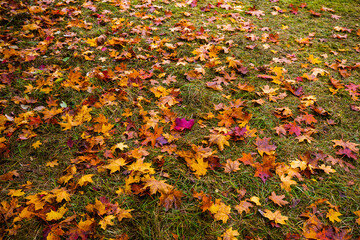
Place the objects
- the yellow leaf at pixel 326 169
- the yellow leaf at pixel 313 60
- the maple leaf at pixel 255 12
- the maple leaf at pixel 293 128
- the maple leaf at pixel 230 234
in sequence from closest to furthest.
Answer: the maple leaf at pixel 230 234 → the yellow leaf at pixel 326 169 → the maple leaf at pixel 293 128 → the yellow leaf at pixel 313 60 → the maple leaf at pixel 255 12

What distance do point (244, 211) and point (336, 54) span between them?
3457 mm

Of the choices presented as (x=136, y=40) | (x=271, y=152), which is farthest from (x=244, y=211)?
(x=136, y=40)

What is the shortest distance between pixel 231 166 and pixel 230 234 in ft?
2.21

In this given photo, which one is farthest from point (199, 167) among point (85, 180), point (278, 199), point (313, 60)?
point (313, 60)

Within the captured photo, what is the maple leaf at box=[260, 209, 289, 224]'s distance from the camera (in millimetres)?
1812

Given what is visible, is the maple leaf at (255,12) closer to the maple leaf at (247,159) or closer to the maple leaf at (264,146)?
the maple leaf at (264,146)

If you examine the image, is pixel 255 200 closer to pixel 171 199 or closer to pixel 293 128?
pixel 171 199

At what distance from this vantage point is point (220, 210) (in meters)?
1.87

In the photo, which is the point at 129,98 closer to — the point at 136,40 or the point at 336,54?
the point at 136,40

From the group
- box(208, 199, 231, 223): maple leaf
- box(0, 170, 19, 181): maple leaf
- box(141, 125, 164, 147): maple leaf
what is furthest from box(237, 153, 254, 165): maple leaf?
box(0, 170, 19, 181): maple leaf

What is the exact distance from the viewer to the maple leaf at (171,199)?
1893 millimetres

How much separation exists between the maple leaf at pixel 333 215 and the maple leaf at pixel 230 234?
86 cm

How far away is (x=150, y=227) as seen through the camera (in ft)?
5.82

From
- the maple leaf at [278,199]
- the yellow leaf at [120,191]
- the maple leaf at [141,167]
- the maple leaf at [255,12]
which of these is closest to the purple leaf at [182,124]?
the maple leaf at [141,167]
